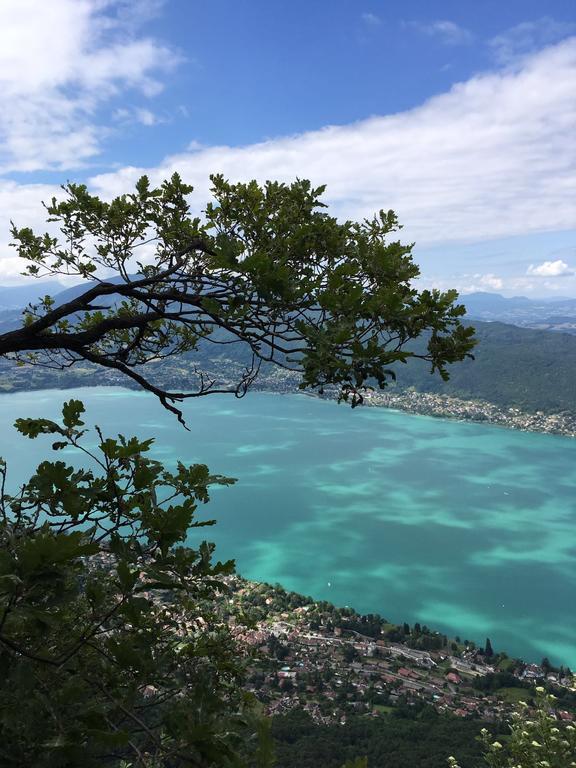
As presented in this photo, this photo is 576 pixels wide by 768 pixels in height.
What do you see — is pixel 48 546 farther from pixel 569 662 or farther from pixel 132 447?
pixel 569 662

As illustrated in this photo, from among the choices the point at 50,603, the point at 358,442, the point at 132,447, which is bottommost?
the point at 358,442

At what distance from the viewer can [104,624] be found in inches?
68.9

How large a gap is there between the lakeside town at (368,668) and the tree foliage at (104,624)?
35364 millimetres

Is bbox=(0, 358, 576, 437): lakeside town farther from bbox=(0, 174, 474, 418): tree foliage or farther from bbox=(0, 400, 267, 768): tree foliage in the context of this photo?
bbox=(0, 400, 267, 768): tree foliage

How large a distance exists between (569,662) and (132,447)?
4686 cm

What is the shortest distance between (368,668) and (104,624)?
47037mm

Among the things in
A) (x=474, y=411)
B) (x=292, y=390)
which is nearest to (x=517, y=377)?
(x=474, y=411)

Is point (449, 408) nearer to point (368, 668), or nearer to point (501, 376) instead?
point (501, 376)

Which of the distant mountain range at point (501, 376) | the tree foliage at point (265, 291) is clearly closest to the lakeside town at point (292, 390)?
the distant mountain range at point (501, 376)

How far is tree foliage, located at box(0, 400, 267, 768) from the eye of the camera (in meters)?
1.31

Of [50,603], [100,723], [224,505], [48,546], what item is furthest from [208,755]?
[224,505]

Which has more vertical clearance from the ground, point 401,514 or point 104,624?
point 104,624

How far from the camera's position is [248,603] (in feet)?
141

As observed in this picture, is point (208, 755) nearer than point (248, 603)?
Yes
